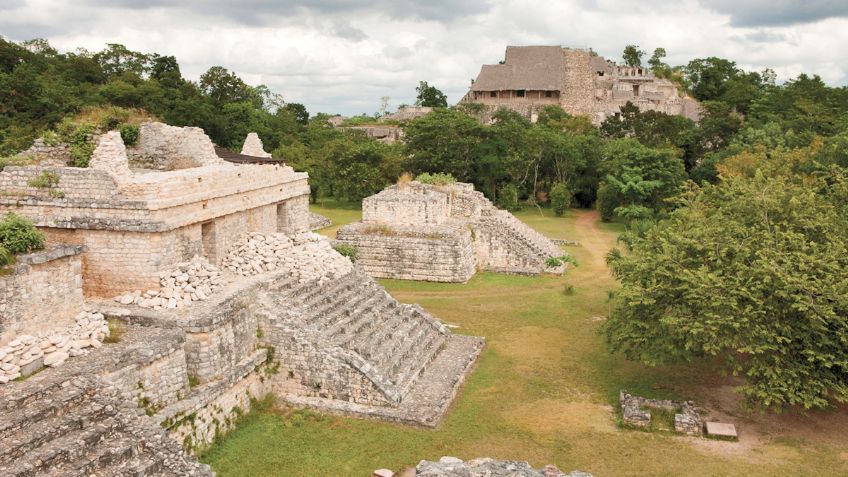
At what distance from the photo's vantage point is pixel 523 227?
2831 centimetres

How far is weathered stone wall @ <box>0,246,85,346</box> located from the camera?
30.6ft

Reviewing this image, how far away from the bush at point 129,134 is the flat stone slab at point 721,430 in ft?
43.9

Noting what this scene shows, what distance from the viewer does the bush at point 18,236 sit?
9.90 meters

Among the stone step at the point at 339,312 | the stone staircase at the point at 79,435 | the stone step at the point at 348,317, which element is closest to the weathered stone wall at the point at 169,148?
the stone step at the point at 339,312

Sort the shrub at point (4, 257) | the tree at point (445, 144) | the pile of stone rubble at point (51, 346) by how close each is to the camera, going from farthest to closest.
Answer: the tree at point (445, 144)
the shrub at point (4, 257)
the pile of stone rubble at point (51, 346)

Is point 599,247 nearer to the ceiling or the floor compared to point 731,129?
nearer to the floor

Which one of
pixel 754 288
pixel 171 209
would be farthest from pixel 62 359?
pixel 754 288

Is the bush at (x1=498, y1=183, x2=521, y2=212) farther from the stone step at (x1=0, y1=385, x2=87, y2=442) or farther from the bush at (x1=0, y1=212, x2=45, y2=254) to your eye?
the stone step at (x1=0, y1=385, x2=87, y2=442)

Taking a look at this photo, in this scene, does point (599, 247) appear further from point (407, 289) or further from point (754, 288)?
point (754, 288)

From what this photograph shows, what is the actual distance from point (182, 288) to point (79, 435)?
A: 380 centimetres

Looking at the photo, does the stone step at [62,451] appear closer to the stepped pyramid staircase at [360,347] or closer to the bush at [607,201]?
the stepped pyramid staircase at [360,347]

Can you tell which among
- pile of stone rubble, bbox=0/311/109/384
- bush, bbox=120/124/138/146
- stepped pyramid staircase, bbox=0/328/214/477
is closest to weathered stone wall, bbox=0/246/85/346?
pile of stone rubble, bbox=0/311/109/384

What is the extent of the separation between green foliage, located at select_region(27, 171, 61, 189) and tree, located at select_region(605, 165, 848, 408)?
1085 cm

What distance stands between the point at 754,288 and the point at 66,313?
11.5 meters
